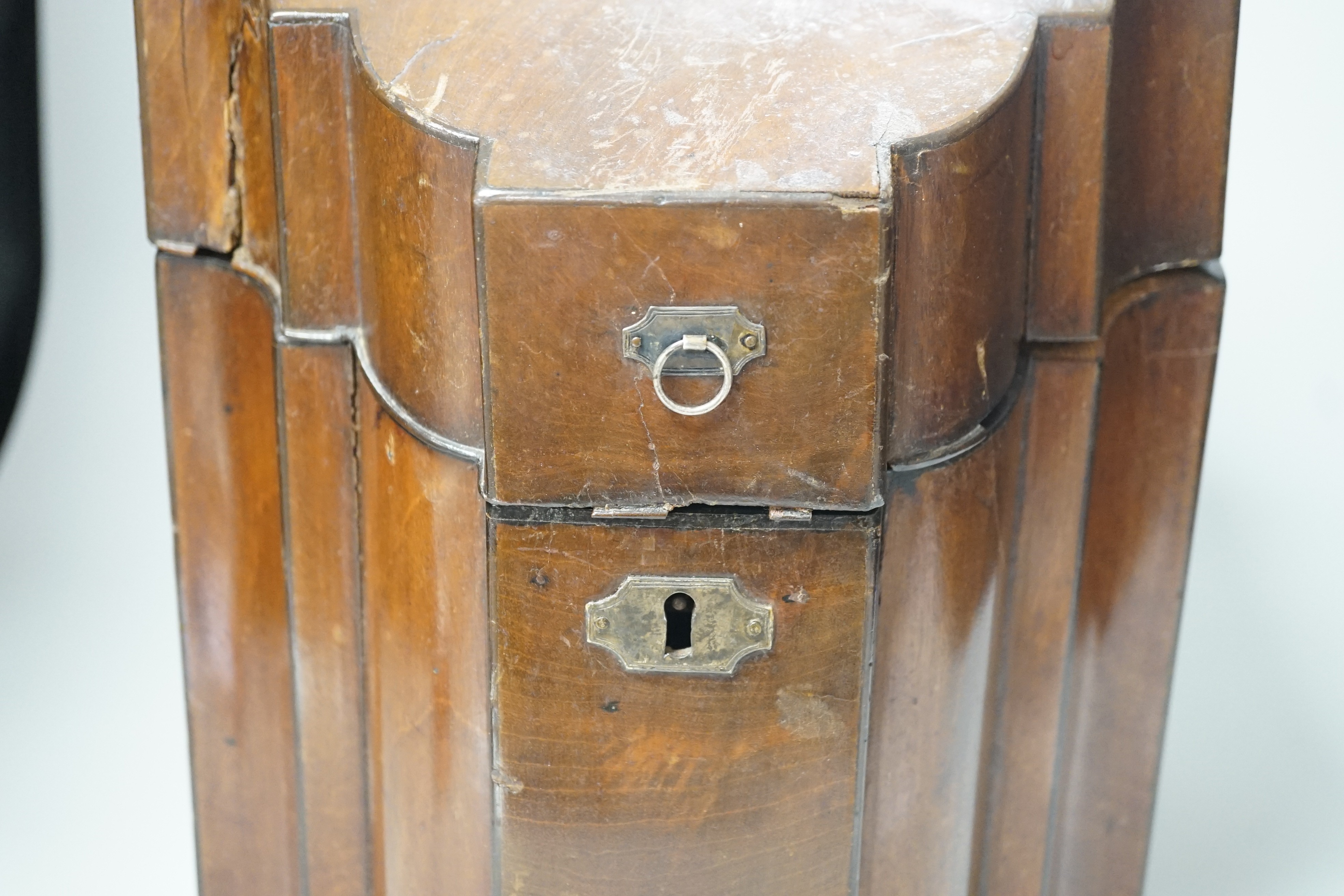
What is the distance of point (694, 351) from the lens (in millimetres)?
1471

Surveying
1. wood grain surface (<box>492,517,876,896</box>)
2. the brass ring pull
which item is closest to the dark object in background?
wood grain surface (<box>492,517,876,896</box>)

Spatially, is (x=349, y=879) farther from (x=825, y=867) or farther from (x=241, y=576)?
(x=825, y=867)

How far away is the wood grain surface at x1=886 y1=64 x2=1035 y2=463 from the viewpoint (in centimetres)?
150

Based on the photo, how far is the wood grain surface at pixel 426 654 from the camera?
1604 millimetres

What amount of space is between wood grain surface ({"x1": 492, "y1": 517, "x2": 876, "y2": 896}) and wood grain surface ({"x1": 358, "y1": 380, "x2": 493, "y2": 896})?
5cm

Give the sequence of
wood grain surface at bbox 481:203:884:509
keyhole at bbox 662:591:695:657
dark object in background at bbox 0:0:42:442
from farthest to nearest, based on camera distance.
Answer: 1. dark object in background at bbox 0:0:42:442
2. keyhole at bbox 662:591:695:657
3. wood grain surface at bbox 481:203:884:509

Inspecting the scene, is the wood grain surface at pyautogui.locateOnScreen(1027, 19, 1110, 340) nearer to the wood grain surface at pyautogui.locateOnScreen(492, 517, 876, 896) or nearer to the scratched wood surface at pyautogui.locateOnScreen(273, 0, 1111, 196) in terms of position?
the scratched wood surface at pyautogui.locateOnScreen(273, 0, 1111, 196)

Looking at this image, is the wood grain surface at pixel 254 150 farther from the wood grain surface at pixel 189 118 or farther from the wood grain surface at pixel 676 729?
the wood grain surface at pixel 676 729

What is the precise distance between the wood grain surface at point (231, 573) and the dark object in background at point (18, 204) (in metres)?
0.89

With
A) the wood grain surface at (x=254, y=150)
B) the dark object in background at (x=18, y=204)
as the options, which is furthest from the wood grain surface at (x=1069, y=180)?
the dark object in background at (x=18, y=204)

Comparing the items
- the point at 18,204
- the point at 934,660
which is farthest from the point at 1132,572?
the point at 18,204

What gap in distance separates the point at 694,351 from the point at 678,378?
0.08 feet

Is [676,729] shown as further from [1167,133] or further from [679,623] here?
[1167,133]

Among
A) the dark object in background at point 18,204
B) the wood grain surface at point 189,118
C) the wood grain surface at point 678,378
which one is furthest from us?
the dark object in background at point 18,204
